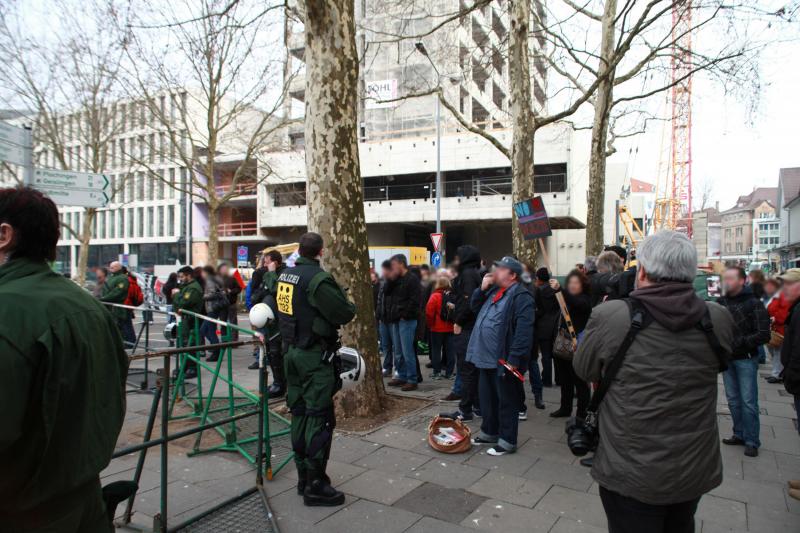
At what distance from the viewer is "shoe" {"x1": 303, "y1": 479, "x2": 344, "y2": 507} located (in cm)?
381

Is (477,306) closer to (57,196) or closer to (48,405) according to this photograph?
(48,405)

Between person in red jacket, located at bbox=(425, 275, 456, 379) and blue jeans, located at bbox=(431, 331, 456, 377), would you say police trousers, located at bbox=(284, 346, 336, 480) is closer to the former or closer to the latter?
person in red jacket, located at bbox=(425, 275, 456, 379)

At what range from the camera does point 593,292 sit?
6199mm

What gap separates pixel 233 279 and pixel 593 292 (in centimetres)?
757

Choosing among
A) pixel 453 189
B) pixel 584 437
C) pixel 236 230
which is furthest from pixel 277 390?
pixel 236 230

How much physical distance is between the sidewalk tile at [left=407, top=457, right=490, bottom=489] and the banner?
494 cm

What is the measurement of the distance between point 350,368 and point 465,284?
2499 millimetres

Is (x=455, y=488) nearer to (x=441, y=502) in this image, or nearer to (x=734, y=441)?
(x=441, y=502)

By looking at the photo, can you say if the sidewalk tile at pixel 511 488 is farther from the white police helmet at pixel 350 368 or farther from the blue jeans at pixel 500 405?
the white police helmet at pixel 350 368

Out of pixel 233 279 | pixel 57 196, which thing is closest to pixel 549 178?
pixel 233 279

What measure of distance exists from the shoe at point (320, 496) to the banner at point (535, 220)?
19.5ft

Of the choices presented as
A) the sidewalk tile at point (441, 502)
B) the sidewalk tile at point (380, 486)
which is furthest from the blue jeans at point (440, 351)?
the sidewalk tile at point (441, 502)

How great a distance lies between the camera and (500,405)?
16.4 ft

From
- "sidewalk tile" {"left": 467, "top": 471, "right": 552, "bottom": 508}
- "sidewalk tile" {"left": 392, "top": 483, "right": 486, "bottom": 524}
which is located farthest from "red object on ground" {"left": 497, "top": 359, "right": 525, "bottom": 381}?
"sidewalk tile" {"left": 392, "top": 483, "right": 486, "bottom": 524}
